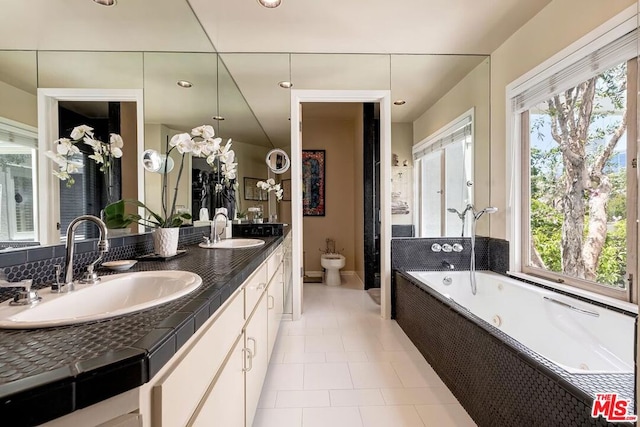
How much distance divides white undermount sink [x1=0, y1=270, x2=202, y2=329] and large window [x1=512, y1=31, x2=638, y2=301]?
2295 mm

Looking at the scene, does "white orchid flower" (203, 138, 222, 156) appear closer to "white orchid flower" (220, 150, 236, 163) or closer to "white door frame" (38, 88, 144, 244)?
"white orchid flower" (220, 150, 236, 163)

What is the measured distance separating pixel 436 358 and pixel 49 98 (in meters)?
2.44

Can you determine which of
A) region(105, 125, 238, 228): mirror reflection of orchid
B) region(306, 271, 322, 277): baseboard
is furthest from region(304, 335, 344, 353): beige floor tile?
region(306, 271, 322, 277): baseboard

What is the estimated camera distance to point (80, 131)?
110 centimetres

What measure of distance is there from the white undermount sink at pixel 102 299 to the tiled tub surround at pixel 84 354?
2 centimetres

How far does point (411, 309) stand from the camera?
95.0 inches

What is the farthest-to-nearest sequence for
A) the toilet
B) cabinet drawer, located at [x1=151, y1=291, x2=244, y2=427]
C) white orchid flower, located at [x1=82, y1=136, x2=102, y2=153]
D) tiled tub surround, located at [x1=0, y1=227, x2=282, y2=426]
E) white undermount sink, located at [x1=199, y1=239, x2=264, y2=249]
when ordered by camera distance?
1. the toilet
2. white undermount sink, located at [x1=199, y1=239, x2=264, y2=249]
3. white orchid flower, located at [x1=82, y1=136, x2=102, y2=153]
4. cabinet drawer, located at [x1=151, y1=291, x2=244, y2=427]
5. tiled tub surround, located at [x1=0, y1=227, x2=282, y2=426]

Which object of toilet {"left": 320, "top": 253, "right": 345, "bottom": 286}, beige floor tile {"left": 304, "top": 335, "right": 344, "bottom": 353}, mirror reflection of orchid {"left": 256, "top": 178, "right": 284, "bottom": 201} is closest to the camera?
beige floor tile {"left": 304, "top": 335, "right": 344, "bottom": 353}

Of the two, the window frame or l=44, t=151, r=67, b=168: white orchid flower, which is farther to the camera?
the window frame

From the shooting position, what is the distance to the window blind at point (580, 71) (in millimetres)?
1559

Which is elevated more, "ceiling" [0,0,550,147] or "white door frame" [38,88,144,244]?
"ceiling" [0,0,550,147]

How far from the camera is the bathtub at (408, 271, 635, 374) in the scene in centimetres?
149

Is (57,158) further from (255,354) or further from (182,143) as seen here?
(255,354)

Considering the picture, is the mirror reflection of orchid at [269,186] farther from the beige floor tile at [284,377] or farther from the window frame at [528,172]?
the window frame at [528,172]
